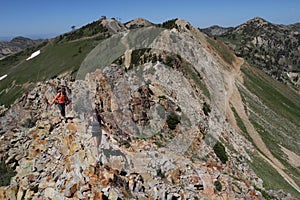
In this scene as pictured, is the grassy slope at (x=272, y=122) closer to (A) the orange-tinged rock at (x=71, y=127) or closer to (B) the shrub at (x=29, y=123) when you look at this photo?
(A) the orange-tinged rock at (x=71, y=127)

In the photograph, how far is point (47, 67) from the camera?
307 ft

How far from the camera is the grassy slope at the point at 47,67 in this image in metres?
81.4

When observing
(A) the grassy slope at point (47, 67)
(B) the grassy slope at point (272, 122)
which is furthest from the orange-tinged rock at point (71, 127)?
(A) the grassy slope at point (47, 67)

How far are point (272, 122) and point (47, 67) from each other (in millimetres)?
68843

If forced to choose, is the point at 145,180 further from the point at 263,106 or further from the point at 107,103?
the point at 263,106

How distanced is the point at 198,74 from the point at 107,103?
132 feet

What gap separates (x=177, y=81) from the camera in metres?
46.3

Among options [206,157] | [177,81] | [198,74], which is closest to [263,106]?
[198,74]

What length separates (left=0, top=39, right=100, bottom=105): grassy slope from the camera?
3204 inches

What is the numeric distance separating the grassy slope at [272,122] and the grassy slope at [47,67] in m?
47.0

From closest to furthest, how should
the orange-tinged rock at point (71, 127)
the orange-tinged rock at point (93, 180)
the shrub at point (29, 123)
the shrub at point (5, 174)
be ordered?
the orange-tinged rock at point (93, 180)
the shrub at point (5, 174)
the orange-tinged rock at point (71, 127)
the shrub at point (29, 123)

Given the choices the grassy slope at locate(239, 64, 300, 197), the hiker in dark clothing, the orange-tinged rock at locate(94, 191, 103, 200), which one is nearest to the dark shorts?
the hiker in dark clothing

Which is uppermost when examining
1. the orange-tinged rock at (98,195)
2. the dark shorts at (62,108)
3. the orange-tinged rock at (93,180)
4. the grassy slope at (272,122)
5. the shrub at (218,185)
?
the dark shorts at (62,108)

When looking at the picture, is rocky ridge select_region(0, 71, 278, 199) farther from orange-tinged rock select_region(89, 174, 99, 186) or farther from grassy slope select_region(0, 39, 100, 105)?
grassy slope select_region(0, 39, 100, 105)
